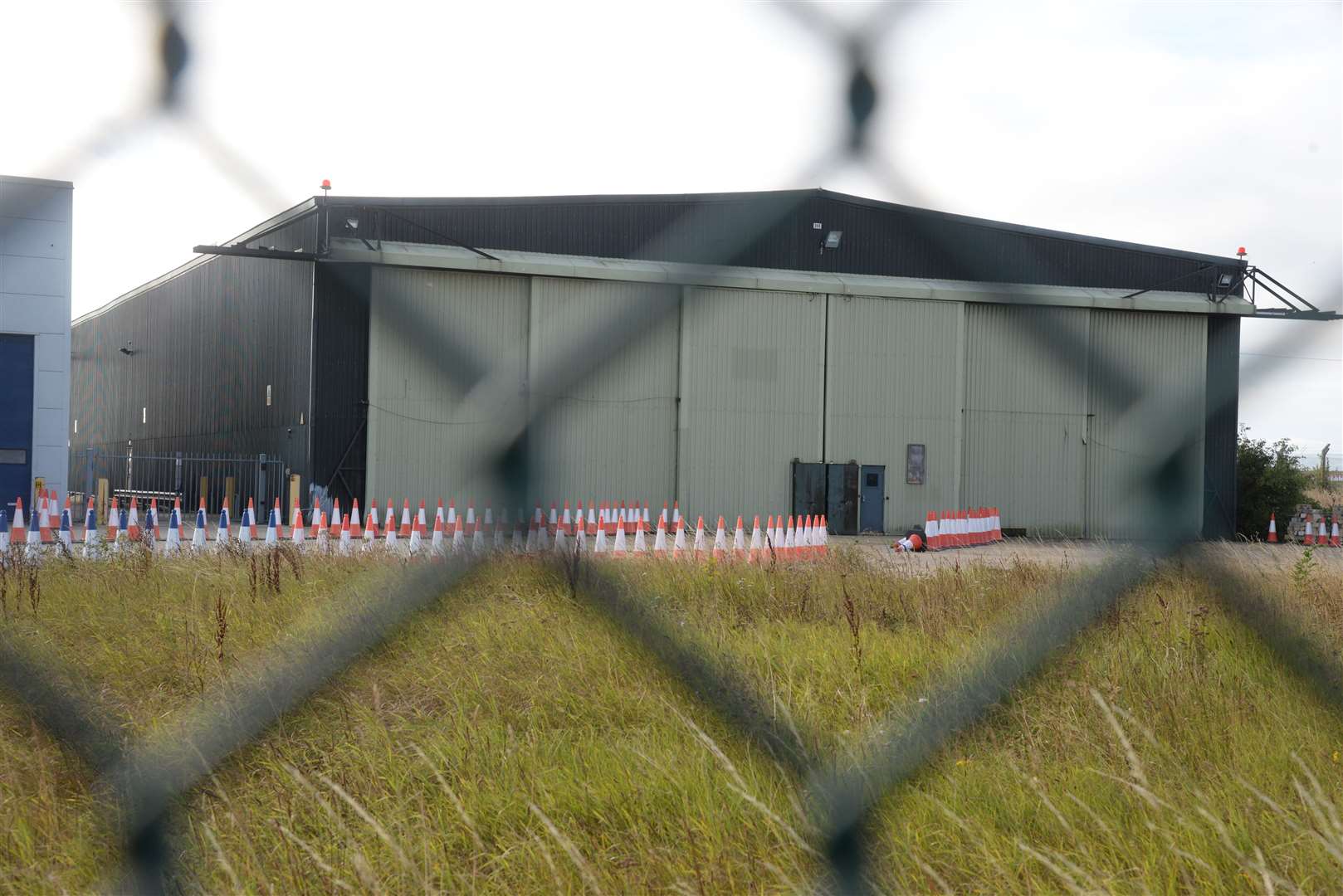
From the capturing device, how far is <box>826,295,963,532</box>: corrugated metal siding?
10914 millimetres

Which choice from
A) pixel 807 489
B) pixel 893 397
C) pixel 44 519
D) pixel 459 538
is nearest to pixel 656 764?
pixel 459 538

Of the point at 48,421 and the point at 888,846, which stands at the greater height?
the point at 48,421

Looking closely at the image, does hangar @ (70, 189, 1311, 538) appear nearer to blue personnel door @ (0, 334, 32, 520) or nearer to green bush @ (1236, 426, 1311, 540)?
blue personnel door @ (0, 334, 32, 520)

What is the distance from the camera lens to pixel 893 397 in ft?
52.0

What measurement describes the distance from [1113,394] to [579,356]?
21.1 inches

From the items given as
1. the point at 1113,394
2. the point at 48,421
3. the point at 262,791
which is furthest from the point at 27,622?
the point at 48,421

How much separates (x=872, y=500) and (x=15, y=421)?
38.0 ft

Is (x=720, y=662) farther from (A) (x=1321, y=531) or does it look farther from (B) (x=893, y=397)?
(A) (x=1321, y=531)

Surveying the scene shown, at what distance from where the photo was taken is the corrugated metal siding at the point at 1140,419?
1.14 meters

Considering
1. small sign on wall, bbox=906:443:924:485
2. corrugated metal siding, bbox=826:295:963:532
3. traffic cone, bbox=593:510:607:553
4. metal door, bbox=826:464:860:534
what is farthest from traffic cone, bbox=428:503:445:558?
small sign on wall, bbox=906:443:924:485

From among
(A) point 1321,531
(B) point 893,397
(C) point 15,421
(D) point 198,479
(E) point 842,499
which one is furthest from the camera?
(A) point 1321,531

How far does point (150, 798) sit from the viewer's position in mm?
1533

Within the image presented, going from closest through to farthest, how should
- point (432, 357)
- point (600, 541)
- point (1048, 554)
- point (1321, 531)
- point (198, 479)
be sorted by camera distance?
point (432, 357) < point (600, 541) < point (1048, 554) < point (198, 479) < point (1321, 531)

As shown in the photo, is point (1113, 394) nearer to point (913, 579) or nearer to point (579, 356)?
point (579, 356)
